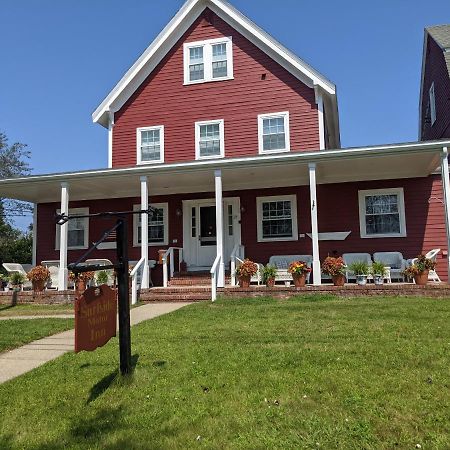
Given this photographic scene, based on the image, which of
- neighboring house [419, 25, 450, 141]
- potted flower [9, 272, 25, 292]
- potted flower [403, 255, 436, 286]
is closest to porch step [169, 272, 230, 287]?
potted flower [9, 272, 25, 292]

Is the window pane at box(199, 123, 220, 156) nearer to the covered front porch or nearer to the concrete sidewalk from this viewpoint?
the covered front porch

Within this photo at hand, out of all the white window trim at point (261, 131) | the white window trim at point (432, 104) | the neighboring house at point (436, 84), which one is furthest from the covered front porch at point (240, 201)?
the white window trim at point (432, 104)

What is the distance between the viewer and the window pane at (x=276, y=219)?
14.1 metres

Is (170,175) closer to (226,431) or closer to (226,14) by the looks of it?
(226,14)

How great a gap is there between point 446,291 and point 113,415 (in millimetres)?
8451

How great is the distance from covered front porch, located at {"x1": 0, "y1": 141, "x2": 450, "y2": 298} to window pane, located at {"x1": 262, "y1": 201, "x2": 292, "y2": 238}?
7 centimetres

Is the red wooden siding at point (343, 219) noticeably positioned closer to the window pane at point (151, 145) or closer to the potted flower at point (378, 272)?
the window pane at point (151, 145)

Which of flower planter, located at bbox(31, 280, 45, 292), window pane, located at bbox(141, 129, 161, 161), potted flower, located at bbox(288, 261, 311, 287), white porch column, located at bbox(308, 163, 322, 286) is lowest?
flower planter, located at bbox(31, 280, 45, 292)

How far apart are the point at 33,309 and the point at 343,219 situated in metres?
9.13

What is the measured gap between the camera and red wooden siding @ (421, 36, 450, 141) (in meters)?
17.0

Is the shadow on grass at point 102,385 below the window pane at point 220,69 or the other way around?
below

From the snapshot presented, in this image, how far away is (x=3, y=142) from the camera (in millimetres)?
40000

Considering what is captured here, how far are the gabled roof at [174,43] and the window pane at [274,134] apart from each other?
5.17 ft

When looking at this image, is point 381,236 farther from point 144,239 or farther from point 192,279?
point 144,239
